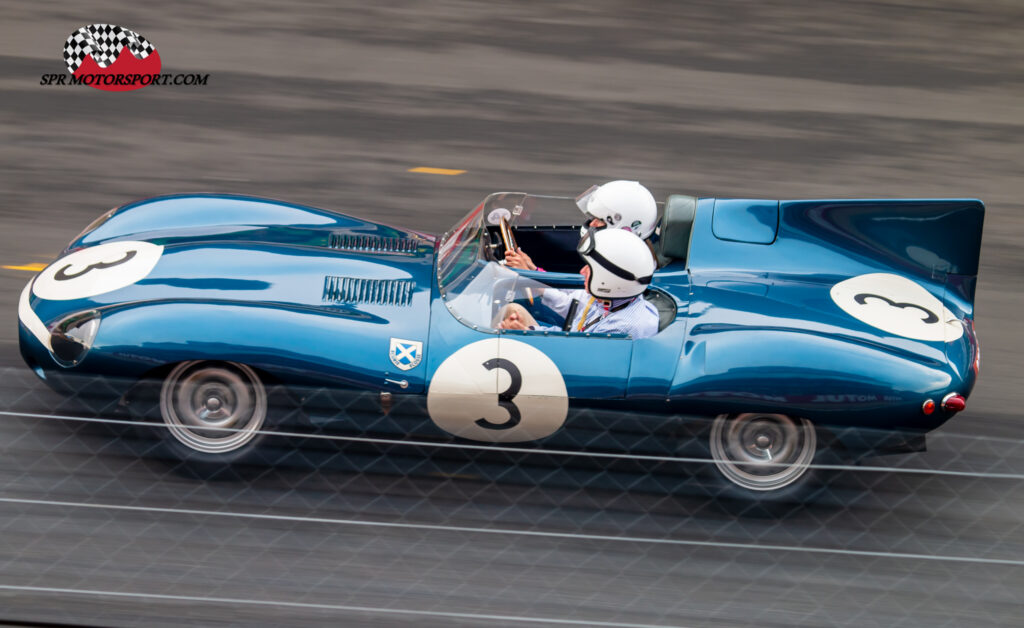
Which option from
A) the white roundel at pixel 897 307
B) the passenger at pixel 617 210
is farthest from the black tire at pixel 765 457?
the passenger at pixel 617 210

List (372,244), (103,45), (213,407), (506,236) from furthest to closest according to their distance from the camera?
1. (103,45)
2. (506,236)
3. (372,244)
4. (213,407)

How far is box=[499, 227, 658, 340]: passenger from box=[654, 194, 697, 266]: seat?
67cm

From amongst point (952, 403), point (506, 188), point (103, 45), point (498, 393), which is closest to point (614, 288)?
point (498, 393)

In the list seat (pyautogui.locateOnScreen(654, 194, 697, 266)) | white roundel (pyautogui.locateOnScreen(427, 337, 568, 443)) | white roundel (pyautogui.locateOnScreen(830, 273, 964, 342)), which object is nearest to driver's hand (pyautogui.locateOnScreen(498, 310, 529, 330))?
white roundel (pyautogui.locateOnScreen(427, 337, 568, 443))

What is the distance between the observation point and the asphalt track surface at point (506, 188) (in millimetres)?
4121

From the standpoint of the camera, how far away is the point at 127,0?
10.5 meters

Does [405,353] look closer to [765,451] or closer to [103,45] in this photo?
[765,451]

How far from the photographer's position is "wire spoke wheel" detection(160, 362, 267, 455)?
453 cm

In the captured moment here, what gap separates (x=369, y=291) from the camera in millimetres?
4793

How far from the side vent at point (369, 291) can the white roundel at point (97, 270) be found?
817mm

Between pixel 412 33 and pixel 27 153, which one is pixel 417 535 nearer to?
pixel 27 153

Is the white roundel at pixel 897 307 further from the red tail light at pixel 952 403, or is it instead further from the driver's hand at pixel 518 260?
the driver's hand at pixel 518 260

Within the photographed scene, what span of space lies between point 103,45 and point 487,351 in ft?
22.3

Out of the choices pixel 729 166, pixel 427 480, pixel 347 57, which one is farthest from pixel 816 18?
pixel 427 480
